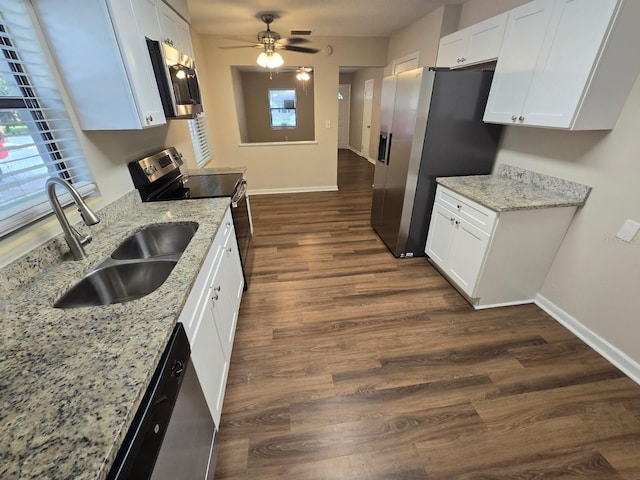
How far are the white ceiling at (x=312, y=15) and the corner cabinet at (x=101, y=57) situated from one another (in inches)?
72.4

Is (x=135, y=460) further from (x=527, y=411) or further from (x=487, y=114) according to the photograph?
(x=487, y=114)

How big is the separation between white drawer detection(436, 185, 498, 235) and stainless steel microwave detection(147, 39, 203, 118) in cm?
222

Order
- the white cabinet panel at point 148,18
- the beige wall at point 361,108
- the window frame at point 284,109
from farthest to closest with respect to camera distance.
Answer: the window frame at point 284,109 < the beige wall at point 361,108 < the white cabinet panel at point 148,18

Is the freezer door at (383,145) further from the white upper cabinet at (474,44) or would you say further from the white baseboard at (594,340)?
the white baseboard at (594,340)

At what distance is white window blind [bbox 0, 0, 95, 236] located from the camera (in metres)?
1.14

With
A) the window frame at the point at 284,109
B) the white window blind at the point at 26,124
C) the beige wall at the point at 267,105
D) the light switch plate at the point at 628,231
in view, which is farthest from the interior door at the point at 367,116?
the white window blind at the point at 26,124

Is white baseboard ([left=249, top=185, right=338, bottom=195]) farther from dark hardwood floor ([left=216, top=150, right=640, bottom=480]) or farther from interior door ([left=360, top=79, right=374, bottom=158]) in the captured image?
interior door ([left=360, top=79, right=374, bottom=158])

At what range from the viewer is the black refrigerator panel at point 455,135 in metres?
2.21

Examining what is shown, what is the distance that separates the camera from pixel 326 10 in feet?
10.2

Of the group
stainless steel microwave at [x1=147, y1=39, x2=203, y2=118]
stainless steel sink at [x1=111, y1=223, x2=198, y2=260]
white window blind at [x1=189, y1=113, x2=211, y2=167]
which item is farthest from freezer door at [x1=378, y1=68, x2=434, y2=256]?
white window blind at [x1=189, y1=113, x2=211, y2=167]

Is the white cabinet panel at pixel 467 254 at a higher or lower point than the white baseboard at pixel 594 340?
higher

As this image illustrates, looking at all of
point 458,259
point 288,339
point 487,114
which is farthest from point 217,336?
point 487,114

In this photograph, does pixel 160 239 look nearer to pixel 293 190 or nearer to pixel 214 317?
pixel 214 317

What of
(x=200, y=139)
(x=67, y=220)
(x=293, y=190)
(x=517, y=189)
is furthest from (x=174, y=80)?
(x=293, y=190)
